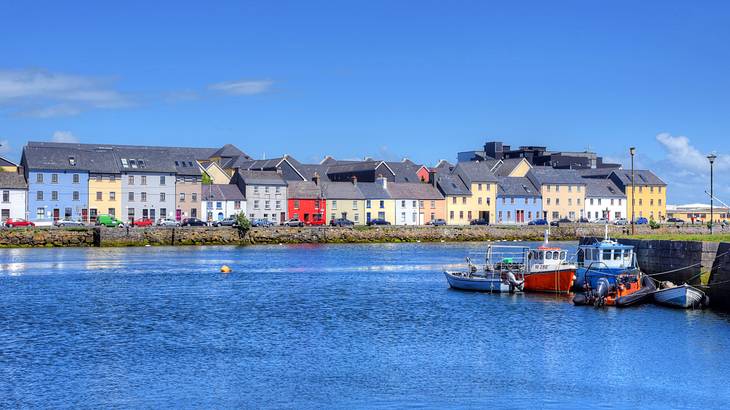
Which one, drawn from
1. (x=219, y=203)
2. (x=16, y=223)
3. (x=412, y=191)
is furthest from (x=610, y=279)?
(x=412, y=191)

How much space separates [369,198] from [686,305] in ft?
289

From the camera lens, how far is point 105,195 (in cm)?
11462

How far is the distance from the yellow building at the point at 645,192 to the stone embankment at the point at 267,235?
3236 centimetres

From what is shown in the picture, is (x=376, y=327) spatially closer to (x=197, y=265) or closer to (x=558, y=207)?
(x=197, y=265)

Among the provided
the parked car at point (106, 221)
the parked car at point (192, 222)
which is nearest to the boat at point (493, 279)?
the parked car at point (192, 222)

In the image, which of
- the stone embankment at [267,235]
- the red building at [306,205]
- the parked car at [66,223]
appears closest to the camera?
the stone embankment at [267,235]

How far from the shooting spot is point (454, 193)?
137m

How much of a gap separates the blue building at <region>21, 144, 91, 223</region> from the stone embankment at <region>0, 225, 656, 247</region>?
14800 mm

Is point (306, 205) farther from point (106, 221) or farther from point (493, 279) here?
point (493, 279)

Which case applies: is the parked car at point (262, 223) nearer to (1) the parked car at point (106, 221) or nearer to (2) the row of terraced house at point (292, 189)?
(2) the row of terraced house at point (292, 189)

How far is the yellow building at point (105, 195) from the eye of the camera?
373 feet

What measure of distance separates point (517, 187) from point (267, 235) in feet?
168

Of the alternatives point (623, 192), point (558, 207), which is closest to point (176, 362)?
point (558, 207)

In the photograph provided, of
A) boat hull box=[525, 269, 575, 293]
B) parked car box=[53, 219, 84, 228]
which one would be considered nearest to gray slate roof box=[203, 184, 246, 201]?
parked car box=[53, 219, 84, 228]
